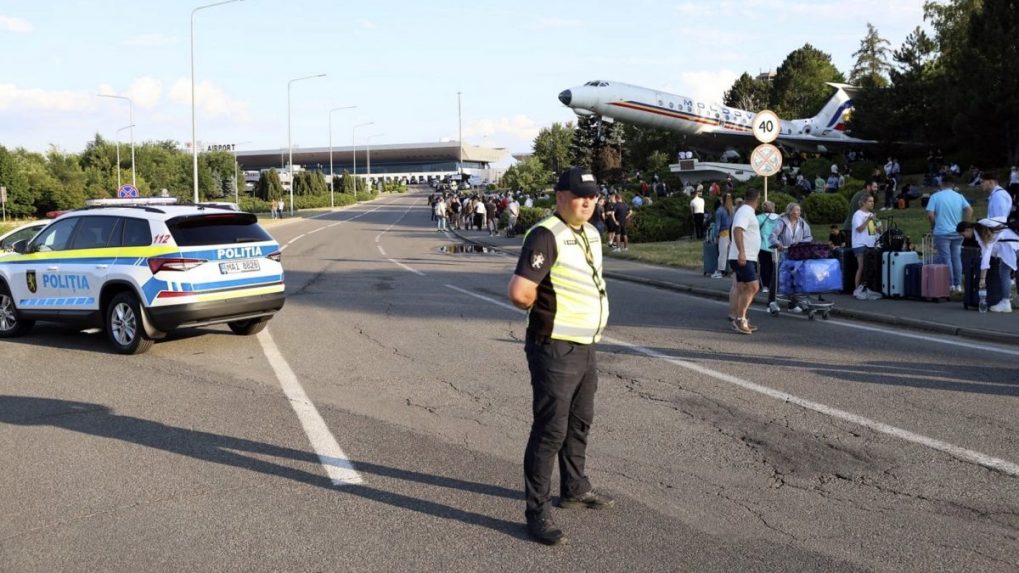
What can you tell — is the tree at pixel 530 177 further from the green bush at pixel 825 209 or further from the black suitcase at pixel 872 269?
the black suitcase at pixel 872 269

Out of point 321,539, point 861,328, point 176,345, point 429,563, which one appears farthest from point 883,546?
point 176,345

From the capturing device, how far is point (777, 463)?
5559mm

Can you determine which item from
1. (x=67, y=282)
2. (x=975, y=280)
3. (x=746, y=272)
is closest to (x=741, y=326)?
(x=746, y=272)

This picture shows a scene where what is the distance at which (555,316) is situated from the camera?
4355 millimetres

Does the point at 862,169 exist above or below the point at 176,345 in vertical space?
above

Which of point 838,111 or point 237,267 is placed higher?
point 838,111

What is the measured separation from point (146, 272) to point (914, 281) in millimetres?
11050

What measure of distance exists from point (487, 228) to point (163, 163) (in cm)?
7733

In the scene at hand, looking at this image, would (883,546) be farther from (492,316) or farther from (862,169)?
(862,169)

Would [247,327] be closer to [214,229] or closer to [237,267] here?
[237,267]

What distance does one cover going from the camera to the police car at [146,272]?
9.41 meters

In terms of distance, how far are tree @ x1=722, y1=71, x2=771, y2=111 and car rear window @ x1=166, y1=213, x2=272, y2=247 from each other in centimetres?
8826

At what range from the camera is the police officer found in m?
4.29

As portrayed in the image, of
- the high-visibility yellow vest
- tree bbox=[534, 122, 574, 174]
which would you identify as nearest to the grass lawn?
the high-visibility yellow vest
